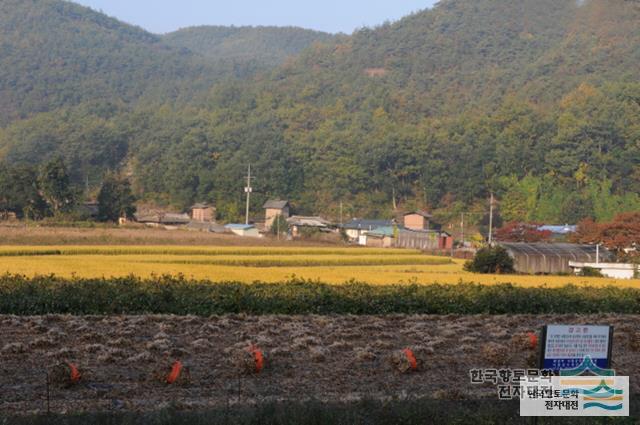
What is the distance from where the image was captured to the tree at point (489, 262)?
4369cm

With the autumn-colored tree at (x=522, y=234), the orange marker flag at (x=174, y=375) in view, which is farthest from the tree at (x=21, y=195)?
the orange marker flag at (x=174, y=375)

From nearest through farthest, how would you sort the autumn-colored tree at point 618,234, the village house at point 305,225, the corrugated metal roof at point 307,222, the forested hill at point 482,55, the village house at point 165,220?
the autumn-colored tree at point 618,234 → the village house at point 305,225 → the village house at point 165,220 → the corrugated metal roof at point 307,222 → the forested hill at point 482,55

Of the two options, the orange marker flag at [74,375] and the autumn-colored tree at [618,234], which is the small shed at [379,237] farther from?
the orange marker flag at [74,375]

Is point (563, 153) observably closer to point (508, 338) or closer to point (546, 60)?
point (546, 60)

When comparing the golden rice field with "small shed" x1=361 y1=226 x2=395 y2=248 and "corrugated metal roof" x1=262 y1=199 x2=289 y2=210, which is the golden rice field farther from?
"corrugated metal roof" x1=262 y1=199 x2=289 y2=210

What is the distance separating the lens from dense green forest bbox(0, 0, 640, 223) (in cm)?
9538

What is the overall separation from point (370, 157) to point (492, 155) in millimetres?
13653

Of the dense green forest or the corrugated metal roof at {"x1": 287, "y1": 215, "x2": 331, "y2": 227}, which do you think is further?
the dense green forest

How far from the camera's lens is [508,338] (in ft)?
60.8

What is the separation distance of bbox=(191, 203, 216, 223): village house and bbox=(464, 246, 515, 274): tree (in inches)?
2076

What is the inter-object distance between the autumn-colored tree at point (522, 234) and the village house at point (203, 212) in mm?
37082

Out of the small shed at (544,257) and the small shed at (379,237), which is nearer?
the small shed at (544,257)

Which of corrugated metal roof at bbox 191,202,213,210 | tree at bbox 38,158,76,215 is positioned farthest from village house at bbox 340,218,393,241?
tree at bbox 38,158,76,215

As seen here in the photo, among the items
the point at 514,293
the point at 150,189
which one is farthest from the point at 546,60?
the point at 514,293
